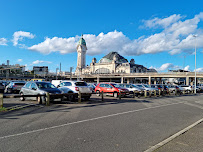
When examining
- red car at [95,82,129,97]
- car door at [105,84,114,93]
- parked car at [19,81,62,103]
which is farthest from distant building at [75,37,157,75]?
parked car at [19,81,62,103]

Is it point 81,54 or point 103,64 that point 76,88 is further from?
point 81,54

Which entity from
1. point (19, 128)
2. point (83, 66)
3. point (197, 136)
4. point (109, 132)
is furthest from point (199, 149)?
point (83, 66)

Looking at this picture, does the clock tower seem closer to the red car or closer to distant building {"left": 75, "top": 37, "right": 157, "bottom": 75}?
distant building {"left": 75, "top": 37, "right": 157, "bottom": 75}

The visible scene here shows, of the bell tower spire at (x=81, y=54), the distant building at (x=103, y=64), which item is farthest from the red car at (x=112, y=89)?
the bell tower spire at (x=81, y=54)

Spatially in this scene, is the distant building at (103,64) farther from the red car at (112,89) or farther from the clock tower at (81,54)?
the red car at (112,89)

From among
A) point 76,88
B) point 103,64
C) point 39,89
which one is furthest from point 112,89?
point 103,64

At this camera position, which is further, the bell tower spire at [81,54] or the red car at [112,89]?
the bell tower spire at [81,54]

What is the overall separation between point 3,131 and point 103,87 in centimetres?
1561

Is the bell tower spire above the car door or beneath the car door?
above

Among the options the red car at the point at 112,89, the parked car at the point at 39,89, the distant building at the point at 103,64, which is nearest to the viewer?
the parked car at the point at 39,89

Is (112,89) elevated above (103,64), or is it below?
below

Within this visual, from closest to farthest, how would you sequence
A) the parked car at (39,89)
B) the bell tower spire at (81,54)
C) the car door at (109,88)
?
the parked car at (39,89) → the car door at (109,88) → the bell tower spire at (81,54)

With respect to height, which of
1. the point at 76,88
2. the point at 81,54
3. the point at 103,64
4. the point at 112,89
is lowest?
the point at 112,89

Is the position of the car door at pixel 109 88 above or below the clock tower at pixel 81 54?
below
